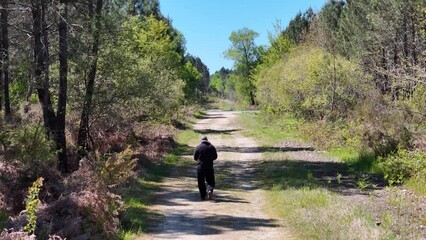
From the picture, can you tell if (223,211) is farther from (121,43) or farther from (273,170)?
(121,43)

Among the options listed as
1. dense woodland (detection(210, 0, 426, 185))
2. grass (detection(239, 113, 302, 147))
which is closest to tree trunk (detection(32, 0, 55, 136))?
dense woodland (detection(210, 0, 426, 185))

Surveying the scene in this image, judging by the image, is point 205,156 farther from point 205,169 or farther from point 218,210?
point 218,210

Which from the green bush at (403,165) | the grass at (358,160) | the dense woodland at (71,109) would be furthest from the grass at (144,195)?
the green bush at (403,165)

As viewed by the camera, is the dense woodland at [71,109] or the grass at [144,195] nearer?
the dense woodland at [71,109]

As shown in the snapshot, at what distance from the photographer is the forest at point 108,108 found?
10023mm

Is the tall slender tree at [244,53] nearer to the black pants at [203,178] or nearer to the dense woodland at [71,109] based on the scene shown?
the dense woodland at [71,109]

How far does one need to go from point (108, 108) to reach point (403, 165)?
11306 mm

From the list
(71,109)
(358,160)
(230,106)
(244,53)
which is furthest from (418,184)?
(230,106)

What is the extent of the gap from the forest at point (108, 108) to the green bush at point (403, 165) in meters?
0.05

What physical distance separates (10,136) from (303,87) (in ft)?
74.7

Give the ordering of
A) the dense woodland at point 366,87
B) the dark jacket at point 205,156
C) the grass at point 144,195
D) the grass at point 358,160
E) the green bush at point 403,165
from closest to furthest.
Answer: the grass at point 144,195, the dark jacket at point 205,156, the green bush at point 403,165, the dense woodland at point 366,87, the grass at point 358,160

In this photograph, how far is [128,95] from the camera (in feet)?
64.8

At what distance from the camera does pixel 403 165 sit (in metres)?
15.2

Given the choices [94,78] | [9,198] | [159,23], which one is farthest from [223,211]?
[159,23]
